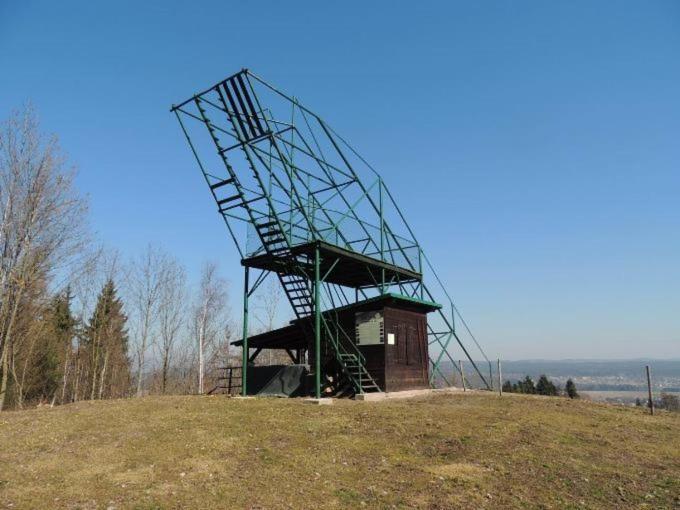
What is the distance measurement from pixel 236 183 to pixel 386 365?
9477 millimetres

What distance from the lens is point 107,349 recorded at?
36562 millimetres

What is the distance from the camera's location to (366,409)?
48.0 ft

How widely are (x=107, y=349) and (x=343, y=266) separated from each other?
78.4 ft

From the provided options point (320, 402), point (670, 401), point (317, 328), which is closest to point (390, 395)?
point (320, 402)

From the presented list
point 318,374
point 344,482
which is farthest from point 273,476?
point 318,374

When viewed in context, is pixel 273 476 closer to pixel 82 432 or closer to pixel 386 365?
pixel 82 432

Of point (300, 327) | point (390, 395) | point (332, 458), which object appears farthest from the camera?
point (300, 327)

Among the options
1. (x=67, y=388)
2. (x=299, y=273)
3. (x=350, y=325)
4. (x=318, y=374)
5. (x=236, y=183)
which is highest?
(x=236, y=183)

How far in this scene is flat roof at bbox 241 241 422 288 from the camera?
1883cm

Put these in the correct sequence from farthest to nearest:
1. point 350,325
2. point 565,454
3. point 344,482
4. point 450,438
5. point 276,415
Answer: point 350,325 → point 276,415 → point 450,438 → point 565,454 → point 344,482

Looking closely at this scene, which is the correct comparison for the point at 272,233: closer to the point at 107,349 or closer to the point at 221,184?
the point at 221,184

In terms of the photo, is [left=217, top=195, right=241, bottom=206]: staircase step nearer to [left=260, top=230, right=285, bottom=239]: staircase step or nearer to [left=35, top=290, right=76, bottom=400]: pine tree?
[left=260, top=230, right=285, bottom=239]: staircase step

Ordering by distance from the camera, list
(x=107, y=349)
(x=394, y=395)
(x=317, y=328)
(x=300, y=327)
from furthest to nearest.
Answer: (x=107, y=349) < (x=300, y=327) < (x=394, y=395) < (x=317, y=328)

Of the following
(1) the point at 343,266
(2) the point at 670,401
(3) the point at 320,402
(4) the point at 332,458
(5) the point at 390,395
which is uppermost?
(1) the point at 343,266
